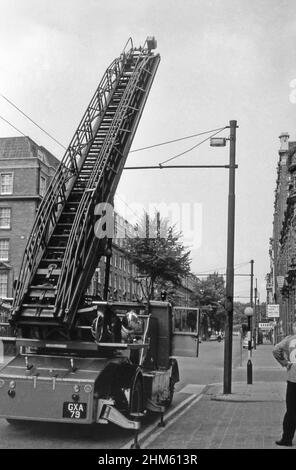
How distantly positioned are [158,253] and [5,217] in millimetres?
15775

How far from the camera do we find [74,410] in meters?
8.41

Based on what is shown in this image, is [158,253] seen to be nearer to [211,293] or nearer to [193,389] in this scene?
[193,389]

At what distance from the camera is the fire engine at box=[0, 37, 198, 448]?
8.55m

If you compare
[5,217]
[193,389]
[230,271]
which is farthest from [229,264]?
[5,217]

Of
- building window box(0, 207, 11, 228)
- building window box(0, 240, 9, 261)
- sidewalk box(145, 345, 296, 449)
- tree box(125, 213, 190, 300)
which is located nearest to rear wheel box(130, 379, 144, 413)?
sidewalk box(145, 345, 296, 449)

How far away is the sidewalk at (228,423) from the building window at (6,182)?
38.7m

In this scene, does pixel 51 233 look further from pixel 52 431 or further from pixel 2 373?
pixel 52 431

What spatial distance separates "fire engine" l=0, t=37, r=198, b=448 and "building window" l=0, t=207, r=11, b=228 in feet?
134

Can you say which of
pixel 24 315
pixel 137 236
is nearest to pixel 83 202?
pixel 24 315

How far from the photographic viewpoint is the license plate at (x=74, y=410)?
838 centimetres

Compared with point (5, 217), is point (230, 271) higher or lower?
lower

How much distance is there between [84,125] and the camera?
11.4 m

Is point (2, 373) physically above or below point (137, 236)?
below
